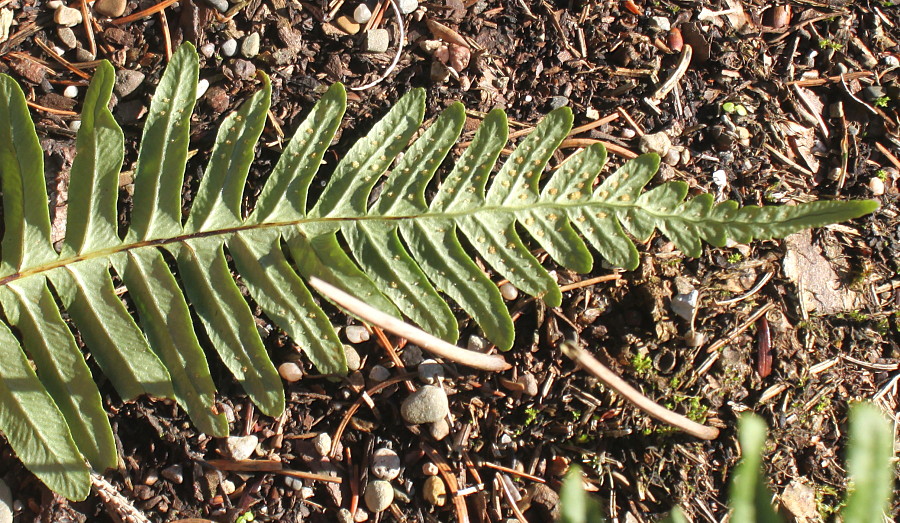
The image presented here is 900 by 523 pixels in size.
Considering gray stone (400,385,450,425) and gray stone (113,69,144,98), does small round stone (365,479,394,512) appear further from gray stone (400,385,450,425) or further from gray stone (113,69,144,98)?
gray stone (113,69,144,98)

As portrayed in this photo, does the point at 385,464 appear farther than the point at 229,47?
No

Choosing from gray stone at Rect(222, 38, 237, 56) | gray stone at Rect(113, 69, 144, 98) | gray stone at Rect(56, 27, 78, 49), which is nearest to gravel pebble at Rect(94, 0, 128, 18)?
gray stone at Rect(56, 27, 78, 49)

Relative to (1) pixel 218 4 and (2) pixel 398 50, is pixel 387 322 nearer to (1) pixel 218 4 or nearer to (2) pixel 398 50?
(2) pixel 398 50

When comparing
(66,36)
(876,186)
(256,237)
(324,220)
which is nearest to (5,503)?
(256,237)

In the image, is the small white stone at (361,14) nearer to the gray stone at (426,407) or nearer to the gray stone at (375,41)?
the gray stone at (375,41)

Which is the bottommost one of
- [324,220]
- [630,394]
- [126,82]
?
[630,394]
